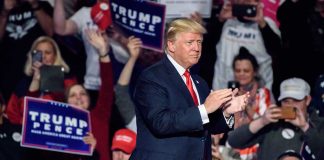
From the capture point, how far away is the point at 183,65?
4637 mm

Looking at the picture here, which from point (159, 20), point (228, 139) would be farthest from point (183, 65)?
point (159, 20)

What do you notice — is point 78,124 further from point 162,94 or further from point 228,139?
point 162,94

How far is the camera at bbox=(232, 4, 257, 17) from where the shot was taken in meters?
7.55

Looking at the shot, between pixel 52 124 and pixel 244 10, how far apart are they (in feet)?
5.91

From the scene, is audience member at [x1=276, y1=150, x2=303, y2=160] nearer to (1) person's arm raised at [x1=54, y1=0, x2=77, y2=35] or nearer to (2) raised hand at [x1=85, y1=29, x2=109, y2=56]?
(2) raised hand at [x1=85, y1=29, x2=109, y2=56]

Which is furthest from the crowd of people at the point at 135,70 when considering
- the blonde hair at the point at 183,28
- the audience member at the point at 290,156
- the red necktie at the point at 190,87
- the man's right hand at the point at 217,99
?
the man's right hand at the point at 217,99

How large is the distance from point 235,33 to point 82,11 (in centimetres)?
131

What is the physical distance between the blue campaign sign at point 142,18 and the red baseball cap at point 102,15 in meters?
0.18

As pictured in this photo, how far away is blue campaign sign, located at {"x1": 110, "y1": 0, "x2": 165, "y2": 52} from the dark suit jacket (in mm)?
2799

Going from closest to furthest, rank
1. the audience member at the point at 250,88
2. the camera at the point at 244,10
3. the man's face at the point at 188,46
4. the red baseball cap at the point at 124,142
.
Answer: the man's face at the point at 188,46 → the red baseball cap at the point at 124,142 → the audience member at the point at 250,88 → the camera at the point at 244,10

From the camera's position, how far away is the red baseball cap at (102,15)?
Result: 768 centimetres

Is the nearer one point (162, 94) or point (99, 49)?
point (162, 94)

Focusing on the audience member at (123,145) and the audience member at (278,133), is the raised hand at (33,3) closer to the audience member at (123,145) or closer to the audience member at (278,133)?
the audience member at (123,145)

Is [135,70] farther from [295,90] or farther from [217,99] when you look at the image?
[217,99]
